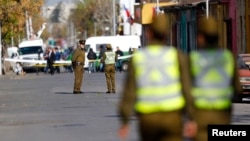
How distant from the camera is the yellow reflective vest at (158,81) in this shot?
11.3m

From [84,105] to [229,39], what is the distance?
30.3 meters

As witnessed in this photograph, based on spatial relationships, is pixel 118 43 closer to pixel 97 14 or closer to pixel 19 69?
pixel 19 69

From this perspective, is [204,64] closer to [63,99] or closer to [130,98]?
[130,98]

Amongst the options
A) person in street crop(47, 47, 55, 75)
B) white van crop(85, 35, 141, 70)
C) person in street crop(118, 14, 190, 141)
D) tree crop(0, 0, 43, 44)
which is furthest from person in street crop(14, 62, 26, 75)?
person in street crop(118, 14, 190, 141)

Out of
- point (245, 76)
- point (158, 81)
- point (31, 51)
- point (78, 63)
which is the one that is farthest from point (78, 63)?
point (31, 51)

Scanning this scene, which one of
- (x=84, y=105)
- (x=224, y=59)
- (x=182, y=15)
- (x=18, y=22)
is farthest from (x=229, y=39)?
(x=224, y=59)

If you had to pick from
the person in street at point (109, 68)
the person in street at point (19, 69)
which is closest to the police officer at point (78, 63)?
the person in street at point (109, 68)

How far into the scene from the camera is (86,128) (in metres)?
23.0

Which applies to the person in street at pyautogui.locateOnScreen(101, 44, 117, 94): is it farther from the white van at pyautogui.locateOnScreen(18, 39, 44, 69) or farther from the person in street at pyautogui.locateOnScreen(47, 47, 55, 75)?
the white van at pyautogui.locateOnScreen(18, 39, 44, 69)

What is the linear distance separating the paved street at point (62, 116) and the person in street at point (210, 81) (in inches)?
318

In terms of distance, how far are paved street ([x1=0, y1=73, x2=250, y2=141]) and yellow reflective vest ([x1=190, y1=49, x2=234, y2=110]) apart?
8088mm

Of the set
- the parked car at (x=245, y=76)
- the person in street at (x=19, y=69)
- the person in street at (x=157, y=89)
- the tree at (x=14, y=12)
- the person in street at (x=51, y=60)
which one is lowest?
the person in street at (x=19, y=69)

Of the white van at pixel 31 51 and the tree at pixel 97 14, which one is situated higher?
the tree at pixel 97 14

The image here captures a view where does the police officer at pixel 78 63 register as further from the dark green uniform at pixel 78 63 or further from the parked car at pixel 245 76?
the parked car at pixel 245 76
